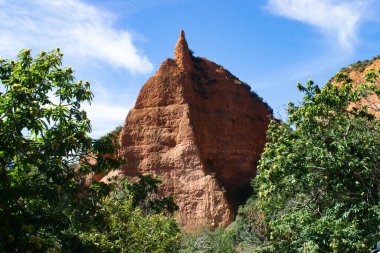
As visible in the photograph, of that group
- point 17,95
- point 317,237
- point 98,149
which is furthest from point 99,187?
point 317,237

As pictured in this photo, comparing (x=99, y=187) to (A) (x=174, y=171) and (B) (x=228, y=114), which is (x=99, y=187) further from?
(B) (x=228, y=114)

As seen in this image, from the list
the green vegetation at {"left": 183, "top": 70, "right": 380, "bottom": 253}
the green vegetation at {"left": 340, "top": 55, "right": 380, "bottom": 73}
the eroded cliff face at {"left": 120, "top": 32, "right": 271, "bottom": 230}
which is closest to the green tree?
the green vegetation at {"left": 183, "top": 70, "right": 380, "bottom": 253}

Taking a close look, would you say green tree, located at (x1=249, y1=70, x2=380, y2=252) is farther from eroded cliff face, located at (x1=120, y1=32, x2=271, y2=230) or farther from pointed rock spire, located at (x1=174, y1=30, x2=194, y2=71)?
pointed rock spire, located at (x1=174, y1=30, x2=194, y2=71)

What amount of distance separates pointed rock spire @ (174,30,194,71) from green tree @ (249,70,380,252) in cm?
3399

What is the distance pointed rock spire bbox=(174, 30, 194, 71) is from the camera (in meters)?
48.1

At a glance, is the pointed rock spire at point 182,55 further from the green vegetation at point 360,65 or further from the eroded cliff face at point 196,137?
the green vegetation at point 360,65

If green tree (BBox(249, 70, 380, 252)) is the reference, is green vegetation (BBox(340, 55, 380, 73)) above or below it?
above

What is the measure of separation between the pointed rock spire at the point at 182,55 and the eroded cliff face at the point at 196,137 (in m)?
0.10

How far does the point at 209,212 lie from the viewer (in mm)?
38875

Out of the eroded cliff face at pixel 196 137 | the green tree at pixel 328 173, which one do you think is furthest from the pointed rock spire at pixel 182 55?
the green tree at pixel 328 173

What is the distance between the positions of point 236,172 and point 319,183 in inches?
1250

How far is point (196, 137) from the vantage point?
43.7 meters

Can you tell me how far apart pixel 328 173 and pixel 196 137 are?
30.8 meters

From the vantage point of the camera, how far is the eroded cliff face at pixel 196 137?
131ft
